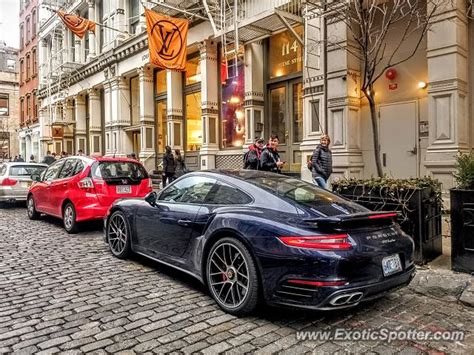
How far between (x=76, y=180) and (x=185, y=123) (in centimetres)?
880

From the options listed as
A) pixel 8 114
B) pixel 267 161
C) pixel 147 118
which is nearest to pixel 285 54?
pixel 267 161

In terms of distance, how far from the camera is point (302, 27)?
37.8ft

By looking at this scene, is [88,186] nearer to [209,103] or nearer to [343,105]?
[343,105]

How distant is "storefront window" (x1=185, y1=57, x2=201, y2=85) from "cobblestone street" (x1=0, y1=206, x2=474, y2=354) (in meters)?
11.6

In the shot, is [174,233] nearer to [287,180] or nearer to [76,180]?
[287,180]

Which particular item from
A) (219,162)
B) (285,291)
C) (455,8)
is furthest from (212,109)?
(285,291)

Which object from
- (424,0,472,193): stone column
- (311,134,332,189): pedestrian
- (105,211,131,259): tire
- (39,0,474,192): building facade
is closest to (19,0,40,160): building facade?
(39,0,474,192): building facade

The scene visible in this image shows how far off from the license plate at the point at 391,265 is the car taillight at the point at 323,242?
1.58ft

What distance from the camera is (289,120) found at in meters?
12.4

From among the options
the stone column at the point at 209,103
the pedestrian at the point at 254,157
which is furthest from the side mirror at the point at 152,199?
the stone column at the point at 209,103

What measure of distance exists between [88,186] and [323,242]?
597 centimetres

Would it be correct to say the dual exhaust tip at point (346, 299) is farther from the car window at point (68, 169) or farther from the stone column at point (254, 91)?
the stone column at point (254, 91)

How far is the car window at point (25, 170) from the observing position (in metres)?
12.6

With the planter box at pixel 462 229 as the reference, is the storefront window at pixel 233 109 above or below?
above
